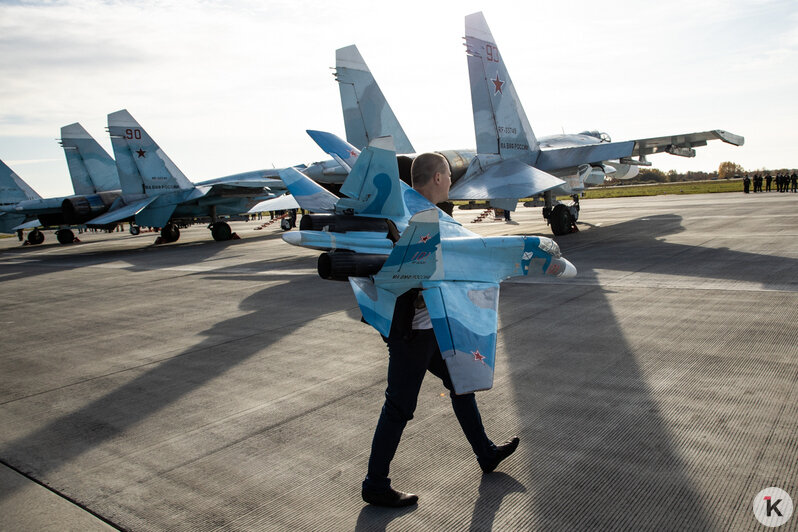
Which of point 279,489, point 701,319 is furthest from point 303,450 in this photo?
point 701,319

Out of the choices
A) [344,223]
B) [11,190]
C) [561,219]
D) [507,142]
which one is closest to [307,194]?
[344,223]

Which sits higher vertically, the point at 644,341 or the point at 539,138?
the point at 539,138

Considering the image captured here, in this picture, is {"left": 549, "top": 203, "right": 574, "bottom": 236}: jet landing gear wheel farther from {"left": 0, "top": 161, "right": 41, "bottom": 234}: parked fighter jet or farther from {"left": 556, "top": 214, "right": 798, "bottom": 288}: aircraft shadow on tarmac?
{"left": 0, "top": 161, "right": 41, "bottom": 234}: parked fighter jet

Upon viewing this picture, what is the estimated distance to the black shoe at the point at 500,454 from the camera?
11.4 ft

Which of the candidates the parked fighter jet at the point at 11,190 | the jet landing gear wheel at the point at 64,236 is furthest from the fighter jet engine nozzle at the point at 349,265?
the parked fighter jet at the point at 11,190

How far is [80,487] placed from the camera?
3.66 metres

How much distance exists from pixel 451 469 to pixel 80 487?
2582mm

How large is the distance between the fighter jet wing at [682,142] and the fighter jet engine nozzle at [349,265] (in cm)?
1525

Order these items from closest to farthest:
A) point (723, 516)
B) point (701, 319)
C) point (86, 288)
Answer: point (723, 516) → point (701, 319) → point (86, 288)

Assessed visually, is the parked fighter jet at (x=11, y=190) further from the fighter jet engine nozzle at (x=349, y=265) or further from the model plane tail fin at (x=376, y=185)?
the fighter jet engine nozzle at (x=349, y=265)

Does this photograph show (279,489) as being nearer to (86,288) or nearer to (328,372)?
(328,372)

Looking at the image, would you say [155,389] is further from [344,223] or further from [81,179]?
[81,179]

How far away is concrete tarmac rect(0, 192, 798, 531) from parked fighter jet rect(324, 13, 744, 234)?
672cm

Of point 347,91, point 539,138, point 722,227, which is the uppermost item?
point 347,91
